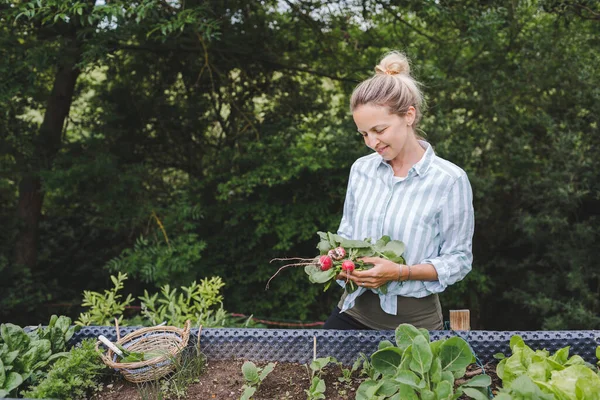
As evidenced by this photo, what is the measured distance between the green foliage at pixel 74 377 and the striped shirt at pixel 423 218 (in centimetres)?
93

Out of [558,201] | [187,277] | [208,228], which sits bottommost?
[187,277]

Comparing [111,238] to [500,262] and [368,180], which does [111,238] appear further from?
[368,180]

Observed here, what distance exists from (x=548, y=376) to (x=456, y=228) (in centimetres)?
61

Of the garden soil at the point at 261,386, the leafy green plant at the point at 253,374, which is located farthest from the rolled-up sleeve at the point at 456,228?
the leafy green plant at the point at 253,374

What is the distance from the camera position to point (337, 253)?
1938 mm

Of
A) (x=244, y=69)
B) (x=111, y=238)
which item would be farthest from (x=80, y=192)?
(x=244, y=69)

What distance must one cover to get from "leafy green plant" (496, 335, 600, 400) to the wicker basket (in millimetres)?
1067

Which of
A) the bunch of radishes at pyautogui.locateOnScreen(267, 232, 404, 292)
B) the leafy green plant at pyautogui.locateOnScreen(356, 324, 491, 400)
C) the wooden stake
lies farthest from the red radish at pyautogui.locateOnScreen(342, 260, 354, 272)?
the wooden stake

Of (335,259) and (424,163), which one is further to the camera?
(424,163)

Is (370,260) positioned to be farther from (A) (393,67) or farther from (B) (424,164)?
(A) (393,67)

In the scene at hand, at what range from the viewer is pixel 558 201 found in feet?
15.9

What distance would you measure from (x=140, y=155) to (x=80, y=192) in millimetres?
818

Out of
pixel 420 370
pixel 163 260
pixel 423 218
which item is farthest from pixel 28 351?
pixel 163 260

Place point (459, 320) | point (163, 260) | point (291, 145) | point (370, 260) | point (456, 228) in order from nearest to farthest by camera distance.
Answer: point (370, 260), point (456, 228), point (459, 320), point (163, 260), point (291, 145)
